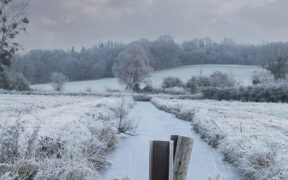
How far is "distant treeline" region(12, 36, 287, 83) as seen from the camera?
6975cm

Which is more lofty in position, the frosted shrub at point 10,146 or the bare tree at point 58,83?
the bare tree at point 58,83

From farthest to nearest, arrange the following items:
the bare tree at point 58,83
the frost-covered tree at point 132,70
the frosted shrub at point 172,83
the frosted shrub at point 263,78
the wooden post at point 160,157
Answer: the frost-covered tree at point 132,70
the bare tree at point 58,83
the frosted shrub at point 172,83
the frosted shrub at point 263,78
the wooden post at point 160,157

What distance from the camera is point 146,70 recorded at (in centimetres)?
4931

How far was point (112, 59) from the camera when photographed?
239 feet

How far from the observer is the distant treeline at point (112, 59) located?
229 ft

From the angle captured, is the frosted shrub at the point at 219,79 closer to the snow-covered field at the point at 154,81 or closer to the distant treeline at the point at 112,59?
the snow-covered field at the point at 154,81

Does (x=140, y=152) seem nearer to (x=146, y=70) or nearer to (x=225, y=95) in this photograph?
(x=225, y=95)

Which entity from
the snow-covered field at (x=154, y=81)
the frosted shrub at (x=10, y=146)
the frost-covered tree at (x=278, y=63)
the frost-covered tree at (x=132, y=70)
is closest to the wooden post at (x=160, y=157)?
the frosted shrub at (x=10, y=146)

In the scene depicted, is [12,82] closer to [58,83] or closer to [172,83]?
[58,83]

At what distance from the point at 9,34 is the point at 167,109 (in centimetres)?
2244

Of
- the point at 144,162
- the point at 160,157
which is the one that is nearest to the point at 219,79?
the point at 144,162

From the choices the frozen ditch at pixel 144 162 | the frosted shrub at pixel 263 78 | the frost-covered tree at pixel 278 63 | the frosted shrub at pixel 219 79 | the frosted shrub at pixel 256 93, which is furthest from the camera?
the frosted shrub at pixel 219 79

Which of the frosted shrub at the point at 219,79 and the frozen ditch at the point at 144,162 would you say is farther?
the frosted shrub at the point at 219,79

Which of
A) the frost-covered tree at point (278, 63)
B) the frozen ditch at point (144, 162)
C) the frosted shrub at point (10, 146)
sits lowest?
the frozen ditch at point (144, 162)
